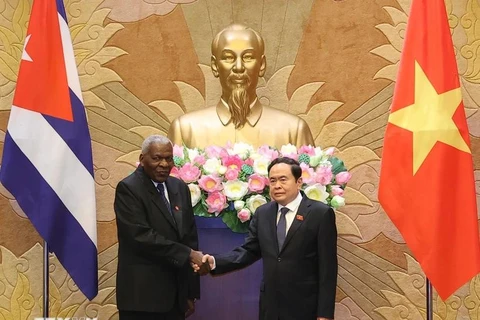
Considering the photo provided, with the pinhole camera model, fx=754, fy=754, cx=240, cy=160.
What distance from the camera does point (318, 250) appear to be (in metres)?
3.57

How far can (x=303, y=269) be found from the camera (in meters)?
3.55

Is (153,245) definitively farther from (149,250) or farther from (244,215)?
(244,215)

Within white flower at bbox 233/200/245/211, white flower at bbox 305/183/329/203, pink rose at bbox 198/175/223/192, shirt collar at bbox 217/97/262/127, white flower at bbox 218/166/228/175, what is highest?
shirt collar at bbox 217/97/262/127

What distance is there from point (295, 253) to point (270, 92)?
2.22 metres

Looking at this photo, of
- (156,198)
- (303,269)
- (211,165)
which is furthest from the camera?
(211,165)

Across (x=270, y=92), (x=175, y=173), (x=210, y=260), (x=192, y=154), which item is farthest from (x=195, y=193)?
(x=270, y=92)

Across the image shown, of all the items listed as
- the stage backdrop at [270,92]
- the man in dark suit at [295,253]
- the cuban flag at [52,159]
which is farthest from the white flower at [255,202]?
the stage backdrop at [270,92]

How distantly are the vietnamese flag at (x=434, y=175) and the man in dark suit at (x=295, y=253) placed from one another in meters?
0.47

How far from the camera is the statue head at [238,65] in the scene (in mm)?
4973

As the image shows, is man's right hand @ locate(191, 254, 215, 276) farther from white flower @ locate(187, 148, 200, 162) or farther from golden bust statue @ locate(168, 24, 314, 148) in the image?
golden bust statue @ locate(168, 24, 314, 148)

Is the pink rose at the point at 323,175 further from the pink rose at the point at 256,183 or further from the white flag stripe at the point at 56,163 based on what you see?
the white flag stripe at the point at 56,163

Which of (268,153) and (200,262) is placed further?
(268,153)

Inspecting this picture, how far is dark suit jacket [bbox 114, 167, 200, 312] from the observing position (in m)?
3.68

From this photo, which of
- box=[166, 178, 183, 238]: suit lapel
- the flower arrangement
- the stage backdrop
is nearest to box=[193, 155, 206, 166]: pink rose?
the flower arrangement
